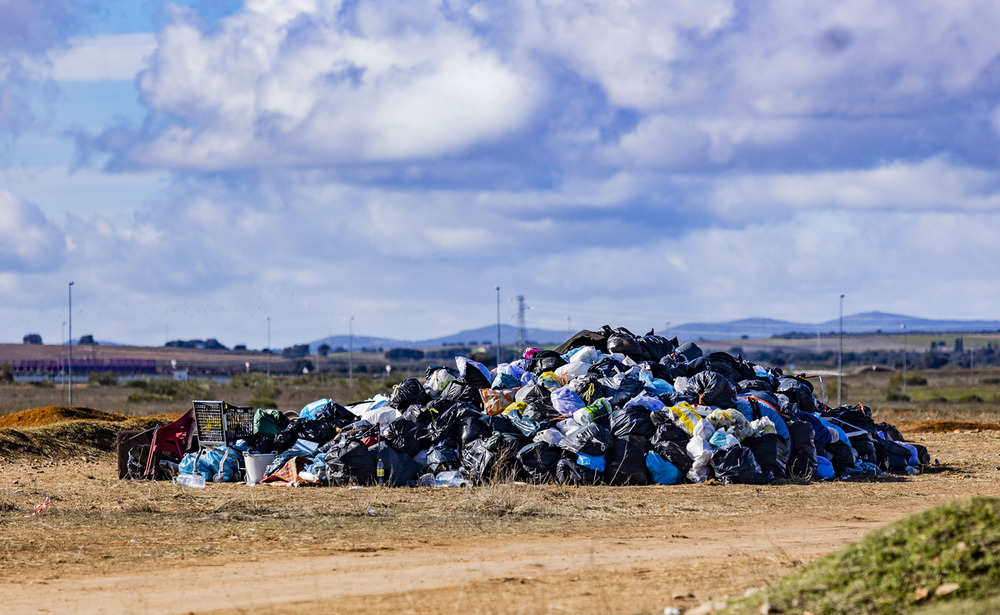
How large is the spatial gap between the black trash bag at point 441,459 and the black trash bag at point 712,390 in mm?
3543

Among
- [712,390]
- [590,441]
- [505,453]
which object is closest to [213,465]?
[505,453]

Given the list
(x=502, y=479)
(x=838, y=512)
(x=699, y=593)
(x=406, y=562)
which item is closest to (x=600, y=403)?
(x=502, y=479)

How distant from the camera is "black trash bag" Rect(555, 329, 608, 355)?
62.2 feet

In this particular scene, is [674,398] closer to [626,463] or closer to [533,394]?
[626,463]

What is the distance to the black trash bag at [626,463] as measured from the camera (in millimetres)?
15051

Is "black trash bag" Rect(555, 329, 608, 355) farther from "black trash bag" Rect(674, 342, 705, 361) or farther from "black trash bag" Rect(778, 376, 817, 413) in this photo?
"black trash bag" Rect(778, 376, 817, 413)

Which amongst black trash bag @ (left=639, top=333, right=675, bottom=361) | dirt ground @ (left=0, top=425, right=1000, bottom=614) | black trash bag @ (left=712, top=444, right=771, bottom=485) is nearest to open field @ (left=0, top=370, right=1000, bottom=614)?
dirt ground @ (left=0, top=425, right=1000, bottom=614)

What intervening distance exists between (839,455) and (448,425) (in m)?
5.74

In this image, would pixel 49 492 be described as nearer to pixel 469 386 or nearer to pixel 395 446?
pixel 395 446

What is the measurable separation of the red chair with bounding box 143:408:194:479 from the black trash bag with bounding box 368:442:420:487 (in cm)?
309

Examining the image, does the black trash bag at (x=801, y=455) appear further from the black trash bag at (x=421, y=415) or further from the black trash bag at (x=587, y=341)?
the black trash bag at (x=421, y=415)

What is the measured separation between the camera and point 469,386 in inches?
673

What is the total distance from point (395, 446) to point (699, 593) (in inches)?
329

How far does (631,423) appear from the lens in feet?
50.0
